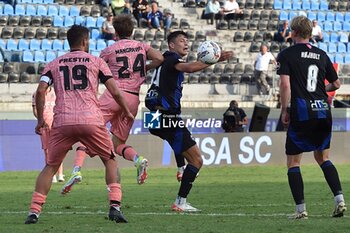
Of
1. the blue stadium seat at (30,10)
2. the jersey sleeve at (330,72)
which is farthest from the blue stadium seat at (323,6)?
the jersey sleeve at (330,72)

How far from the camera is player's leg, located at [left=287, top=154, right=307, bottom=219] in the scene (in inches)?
443

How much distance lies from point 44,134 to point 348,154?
32.8 feet

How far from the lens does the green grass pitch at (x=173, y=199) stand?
1048cm

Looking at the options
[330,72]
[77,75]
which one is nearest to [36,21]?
[330,72]

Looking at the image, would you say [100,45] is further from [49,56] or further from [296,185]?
[296,185]

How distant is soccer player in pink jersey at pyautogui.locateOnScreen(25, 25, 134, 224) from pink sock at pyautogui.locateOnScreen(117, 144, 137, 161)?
2360 millimetres

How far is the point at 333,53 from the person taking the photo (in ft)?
119

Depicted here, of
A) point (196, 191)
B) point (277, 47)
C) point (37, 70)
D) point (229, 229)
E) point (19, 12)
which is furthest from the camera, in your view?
point (277, 47)

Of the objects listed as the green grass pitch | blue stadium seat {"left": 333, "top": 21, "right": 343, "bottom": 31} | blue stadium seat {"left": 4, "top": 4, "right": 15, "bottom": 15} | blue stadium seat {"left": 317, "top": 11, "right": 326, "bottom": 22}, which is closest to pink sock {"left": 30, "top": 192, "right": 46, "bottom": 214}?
the green grass pitch

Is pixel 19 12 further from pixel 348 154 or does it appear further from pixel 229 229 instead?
pixel 229 229

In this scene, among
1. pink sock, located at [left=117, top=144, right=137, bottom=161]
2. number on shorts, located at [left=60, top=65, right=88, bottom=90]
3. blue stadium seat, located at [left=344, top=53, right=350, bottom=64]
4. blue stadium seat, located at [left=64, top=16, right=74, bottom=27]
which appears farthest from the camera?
blue stadium seat, located at [left=344, top=53, right=350, bottom=64]

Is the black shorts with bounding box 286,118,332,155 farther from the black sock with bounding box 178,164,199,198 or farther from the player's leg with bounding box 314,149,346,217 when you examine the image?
the black sock with bounding box 178,164,199,198

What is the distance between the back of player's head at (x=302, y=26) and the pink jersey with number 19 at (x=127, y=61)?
2.33 meters

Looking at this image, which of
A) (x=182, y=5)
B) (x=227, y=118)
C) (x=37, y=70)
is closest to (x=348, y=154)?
(x=227, y=118)
